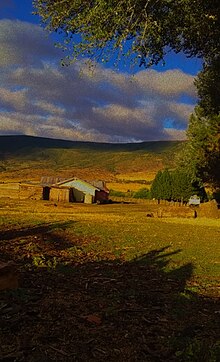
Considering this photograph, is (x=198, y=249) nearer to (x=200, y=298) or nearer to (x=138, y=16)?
(x=200, y=298)

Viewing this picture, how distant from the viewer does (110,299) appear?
7.87 metres

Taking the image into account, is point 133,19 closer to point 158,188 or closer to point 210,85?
point 210,85

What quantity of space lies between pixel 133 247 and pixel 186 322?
10730 millimetres

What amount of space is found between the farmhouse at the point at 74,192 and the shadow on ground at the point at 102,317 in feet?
259

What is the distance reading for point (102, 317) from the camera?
660cm

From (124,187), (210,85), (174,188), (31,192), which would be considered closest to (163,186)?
(174,188)

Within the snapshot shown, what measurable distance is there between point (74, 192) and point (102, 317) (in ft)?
288

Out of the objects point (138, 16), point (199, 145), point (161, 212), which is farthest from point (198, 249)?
point (161, 212)

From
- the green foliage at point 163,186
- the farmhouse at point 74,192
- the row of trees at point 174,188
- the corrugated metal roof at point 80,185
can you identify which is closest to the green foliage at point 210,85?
the row of trees at point 174,188

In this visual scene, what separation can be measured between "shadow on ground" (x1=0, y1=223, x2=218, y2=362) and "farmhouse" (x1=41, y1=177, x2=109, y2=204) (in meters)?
79.1

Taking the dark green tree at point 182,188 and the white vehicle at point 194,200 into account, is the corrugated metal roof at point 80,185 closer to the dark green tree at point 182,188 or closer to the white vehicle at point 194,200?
the dark green tree at point 182,188

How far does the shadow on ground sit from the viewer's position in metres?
5.10

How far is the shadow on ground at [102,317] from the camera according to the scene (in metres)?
5.10

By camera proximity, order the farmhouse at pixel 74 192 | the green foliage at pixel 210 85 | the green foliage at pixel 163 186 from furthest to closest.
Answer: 1. the farmhouse at pixel 74 192
2. the green foliage at pixel 163 186
3. the green foliage at pixel 210 85
